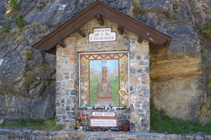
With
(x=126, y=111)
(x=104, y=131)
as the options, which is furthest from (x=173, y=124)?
(x=104, y=131)

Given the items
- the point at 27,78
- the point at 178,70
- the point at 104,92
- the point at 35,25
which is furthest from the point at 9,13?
the point at 178,70

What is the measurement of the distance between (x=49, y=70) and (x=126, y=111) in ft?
A: 15.5

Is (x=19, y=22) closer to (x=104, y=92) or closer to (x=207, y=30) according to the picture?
(x=104, y=92)

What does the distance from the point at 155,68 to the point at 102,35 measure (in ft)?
10.5

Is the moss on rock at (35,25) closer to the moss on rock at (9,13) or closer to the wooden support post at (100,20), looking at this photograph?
the moss on rock at (9,13)

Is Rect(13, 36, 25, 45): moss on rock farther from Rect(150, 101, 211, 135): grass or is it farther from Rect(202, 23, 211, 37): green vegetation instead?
Rect(202, 23, 211, 37): green vegetation

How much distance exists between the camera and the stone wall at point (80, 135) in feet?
17.6

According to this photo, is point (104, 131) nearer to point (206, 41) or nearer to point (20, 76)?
point (20, 76)

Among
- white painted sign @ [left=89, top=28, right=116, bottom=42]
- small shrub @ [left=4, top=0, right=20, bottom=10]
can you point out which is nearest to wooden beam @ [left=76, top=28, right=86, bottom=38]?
white painted sign @ [left=89, top=28, right=116, bottom=42]

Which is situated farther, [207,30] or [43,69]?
[207,30]

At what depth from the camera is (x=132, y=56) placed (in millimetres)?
5984

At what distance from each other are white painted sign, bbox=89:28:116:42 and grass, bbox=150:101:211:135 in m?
3.48

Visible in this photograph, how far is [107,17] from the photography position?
19.2 feet

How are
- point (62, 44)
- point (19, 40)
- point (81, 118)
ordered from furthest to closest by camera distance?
point (19, 40) < point (62, 44) < point (81, 118)
